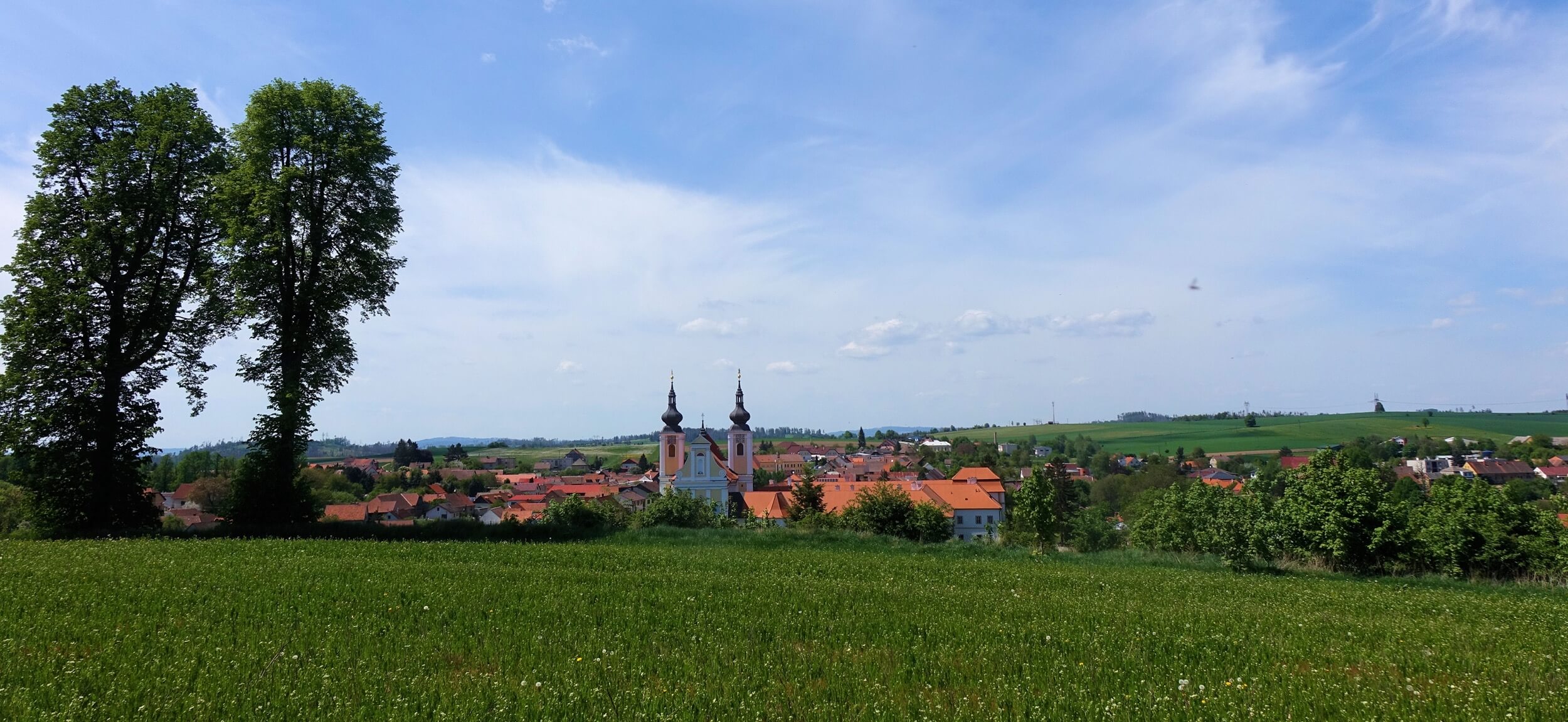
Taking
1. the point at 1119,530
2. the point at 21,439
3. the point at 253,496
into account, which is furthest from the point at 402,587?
the point at 1119,530

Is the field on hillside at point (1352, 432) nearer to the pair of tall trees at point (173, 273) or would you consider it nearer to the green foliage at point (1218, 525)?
the green foliage at point (1218, 525)

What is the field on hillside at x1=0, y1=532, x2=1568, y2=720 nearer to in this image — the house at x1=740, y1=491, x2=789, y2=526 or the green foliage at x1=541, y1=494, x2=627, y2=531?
the green foliage at x1=541, y1=494, x2=627, y2=531

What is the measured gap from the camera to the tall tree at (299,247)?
22.0 metres

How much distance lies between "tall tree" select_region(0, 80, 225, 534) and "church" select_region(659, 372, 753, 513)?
51.6 metres

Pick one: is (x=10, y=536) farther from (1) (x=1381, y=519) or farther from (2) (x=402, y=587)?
(1) (x=1381, y=519)

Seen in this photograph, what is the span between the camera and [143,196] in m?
21.7

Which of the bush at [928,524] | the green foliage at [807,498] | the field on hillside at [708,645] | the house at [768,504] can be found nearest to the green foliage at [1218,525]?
the field on hillside at [708,645]

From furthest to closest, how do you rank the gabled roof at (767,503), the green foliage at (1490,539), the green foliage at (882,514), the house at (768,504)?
the gabled roof at (767,503) < the house at (768,504) < the green foliage at (882,514) < the green foliage at (1490,539)

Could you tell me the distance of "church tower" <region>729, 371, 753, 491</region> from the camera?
84.4 metres

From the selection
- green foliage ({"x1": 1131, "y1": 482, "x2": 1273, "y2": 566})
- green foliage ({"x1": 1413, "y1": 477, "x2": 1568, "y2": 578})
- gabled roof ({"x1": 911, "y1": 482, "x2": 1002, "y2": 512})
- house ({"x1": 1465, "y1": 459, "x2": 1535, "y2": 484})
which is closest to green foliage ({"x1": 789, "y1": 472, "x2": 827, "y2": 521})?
green foliage ({"x1": 1131, "y1": 482, "x2": 1273, "y2": 566})

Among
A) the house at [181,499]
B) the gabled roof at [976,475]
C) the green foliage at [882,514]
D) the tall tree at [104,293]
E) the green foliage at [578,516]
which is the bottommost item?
the gabled roof at [976,475]

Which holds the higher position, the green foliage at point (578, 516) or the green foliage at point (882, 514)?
the green foliage at point (578, 516)

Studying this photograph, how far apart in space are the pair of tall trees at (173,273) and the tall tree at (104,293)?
0.04 meters

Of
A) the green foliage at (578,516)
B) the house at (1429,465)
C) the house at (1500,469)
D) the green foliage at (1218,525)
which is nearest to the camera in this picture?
the green foliage at (1218,525)
